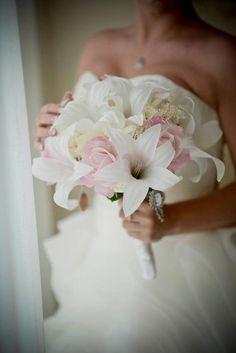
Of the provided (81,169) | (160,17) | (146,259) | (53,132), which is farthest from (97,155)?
(160,17)

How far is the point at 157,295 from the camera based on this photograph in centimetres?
85

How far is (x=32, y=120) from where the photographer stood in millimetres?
895

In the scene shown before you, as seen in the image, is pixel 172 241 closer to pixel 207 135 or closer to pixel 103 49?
pixel 207 135

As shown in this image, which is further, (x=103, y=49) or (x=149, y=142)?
(x=103, y=49)

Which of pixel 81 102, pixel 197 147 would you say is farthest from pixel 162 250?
pixel 81 102

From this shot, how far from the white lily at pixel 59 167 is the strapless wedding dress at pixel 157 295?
0.26 metres

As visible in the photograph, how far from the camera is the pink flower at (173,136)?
0.65 m

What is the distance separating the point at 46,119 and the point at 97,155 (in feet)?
0.76

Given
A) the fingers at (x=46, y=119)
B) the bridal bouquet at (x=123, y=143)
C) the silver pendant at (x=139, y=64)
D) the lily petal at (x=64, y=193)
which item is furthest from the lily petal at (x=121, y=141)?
the silver pendant at (x=139, y=64)

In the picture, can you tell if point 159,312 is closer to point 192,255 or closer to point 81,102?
point 192,255

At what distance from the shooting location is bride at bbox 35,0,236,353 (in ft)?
2.60

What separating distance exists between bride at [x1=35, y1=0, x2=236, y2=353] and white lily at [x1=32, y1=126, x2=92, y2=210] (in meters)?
0.09

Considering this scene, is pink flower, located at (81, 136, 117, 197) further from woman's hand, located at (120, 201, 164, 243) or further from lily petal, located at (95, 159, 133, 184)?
woman's hand, located at (120, 201, 164, 243)

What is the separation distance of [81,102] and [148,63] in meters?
0.28
